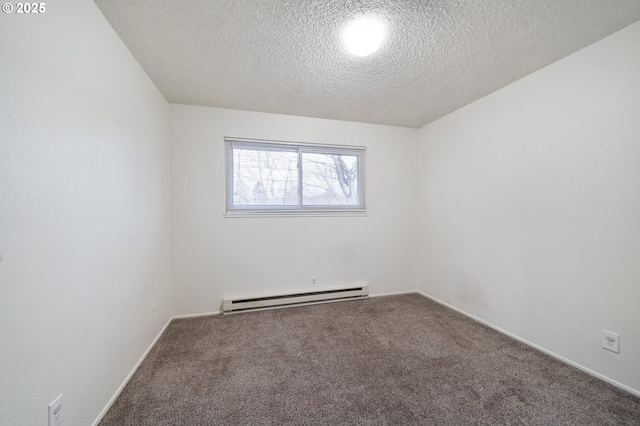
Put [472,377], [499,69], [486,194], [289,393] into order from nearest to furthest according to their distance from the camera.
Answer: [289,393]
[472,377]
[499,69]
[486,194]

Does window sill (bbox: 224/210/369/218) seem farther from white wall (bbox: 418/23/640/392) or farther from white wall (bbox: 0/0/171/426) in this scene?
white wall (bbox: 418/23/640/392)

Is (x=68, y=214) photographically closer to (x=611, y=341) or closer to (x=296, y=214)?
(x=296, y=214)

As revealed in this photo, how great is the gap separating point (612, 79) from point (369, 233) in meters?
2.47

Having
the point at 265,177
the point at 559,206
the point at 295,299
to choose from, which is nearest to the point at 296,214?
the point at 265,177

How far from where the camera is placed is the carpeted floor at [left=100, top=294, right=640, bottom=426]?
133cm

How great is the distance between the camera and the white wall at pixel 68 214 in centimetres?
85

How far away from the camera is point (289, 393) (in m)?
1.50

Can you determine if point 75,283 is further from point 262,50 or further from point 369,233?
point 369,233

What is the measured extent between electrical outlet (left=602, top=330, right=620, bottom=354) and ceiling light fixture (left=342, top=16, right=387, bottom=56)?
2626 millimetres

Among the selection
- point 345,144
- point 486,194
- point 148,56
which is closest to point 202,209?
point 148,56

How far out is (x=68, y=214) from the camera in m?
1.11

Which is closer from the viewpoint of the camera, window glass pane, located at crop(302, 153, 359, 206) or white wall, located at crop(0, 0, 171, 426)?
white wall, located at crop(0, 0, 171, 426)

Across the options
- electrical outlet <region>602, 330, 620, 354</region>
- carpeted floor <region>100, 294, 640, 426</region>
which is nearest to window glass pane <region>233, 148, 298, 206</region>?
carpeted floor <region>100, 294, 640, 426</region>

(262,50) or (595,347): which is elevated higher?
(262,50)
